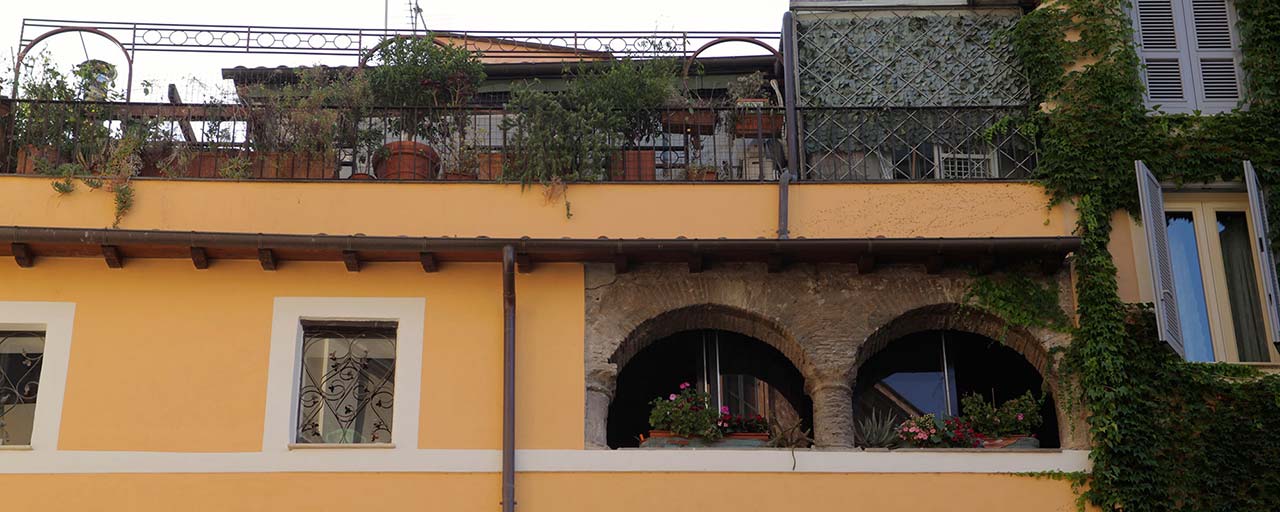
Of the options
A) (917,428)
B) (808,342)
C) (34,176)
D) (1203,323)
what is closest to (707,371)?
(808,342)

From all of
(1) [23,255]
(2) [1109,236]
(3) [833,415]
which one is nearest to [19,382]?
(1) [23,255]

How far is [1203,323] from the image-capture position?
10.1 m

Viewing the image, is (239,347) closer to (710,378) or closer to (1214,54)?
(710,378)

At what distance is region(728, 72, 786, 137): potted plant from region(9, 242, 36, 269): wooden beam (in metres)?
5.11

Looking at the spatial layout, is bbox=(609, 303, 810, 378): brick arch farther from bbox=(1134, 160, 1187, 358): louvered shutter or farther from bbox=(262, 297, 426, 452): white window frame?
bbox=(1134, 160, 1187, 358): louvered shutter

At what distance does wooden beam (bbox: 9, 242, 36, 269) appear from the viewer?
9.60 meters

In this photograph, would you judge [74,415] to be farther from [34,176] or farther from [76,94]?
[76,94]

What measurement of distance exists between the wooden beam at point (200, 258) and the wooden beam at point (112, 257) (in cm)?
48

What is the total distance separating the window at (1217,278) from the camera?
10.0 meters

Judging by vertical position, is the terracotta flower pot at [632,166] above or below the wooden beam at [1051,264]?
above

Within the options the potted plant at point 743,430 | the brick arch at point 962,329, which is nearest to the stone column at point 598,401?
the potted plant at point 743,430

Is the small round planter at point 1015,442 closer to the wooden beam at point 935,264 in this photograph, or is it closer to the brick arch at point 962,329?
the brick arch at point 962,329

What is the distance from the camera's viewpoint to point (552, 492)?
935 cm

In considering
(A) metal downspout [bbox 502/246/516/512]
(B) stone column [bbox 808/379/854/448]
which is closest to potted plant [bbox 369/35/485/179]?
(A) metal downspout [bbox 502/246/516/512]
